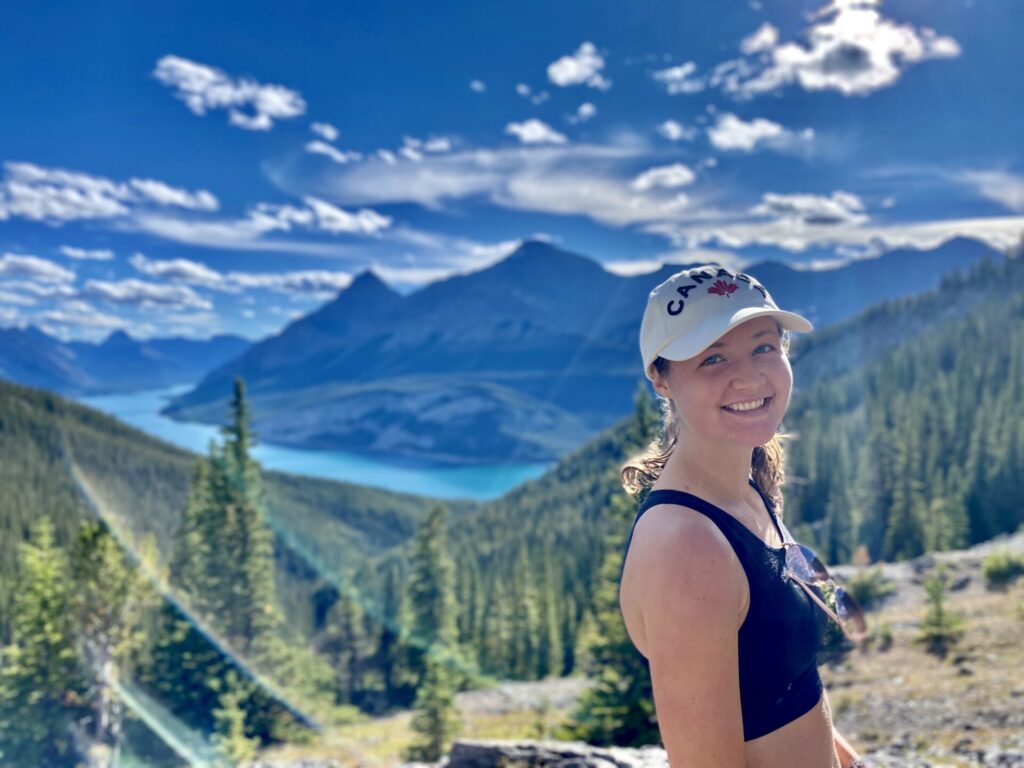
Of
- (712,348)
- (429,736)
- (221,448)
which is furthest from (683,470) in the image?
(221,448)

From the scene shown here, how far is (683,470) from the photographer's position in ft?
9.27

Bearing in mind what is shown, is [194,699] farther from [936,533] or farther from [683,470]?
[936,533]

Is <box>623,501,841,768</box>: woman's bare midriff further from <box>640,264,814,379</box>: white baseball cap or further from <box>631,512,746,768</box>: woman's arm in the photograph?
<box>640,264,814,379</box>: white baseball cap

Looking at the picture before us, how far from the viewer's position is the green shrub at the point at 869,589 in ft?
102

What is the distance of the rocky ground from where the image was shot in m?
9.79

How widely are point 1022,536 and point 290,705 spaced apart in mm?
43478

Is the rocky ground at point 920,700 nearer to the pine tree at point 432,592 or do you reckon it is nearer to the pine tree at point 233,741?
the pine tree at point 233,741

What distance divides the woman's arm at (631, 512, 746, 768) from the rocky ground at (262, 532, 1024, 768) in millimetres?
6050

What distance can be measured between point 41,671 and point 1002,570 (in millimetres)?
44583

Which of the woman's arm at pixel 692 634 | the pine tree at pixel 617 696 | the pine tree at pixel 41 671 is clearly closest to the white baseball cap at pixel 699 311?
the woman's arm at pixel 692 634

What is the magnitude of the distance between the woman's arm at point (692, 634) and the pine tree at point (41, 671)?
120 feet

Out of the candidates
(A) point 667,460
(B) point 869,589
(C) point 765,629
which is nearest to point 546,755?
(A) point 667,460

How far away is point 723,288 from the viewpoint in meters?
2.90

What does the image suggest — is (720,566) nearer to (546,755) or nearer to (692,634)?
(692,634)
